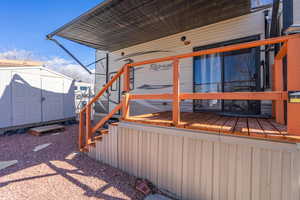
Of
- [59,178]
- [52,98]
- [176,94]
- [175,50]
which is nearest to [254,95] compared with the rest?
[176,94]

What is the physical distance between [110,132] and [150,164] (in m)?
1.01

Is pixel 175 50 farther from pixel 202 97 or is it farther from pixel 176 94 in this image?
pixel 202 97

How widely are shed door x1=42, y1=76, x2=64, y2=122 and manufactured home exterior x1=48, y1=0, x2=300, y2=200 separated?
260 cm

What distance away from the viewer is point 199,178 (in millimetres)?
1923

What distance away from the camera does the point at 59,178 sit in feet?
8.04

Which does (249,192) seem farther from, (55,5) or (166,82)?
(55,5)

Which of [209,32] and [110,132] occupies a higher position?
[209,32]

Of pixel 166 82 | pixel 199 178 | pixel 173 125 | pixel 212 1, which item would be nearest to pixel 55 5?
pixel 166 82

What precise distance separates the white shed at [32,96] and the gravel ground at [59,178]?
2220 mm

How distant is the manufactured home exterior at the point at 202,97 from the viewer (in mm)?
1578

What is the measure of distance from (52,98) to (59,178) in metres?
5.15

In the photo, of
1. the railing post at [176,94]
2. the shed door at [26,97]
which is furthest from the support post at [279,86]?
the shed door at [26,97]

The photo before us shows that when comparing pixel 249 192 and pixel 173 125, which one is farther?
pixel 173 125

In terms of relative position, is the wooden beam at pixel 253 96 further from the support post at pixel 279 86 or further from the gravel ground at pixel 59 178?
the gravel ground at pixel 59 178
